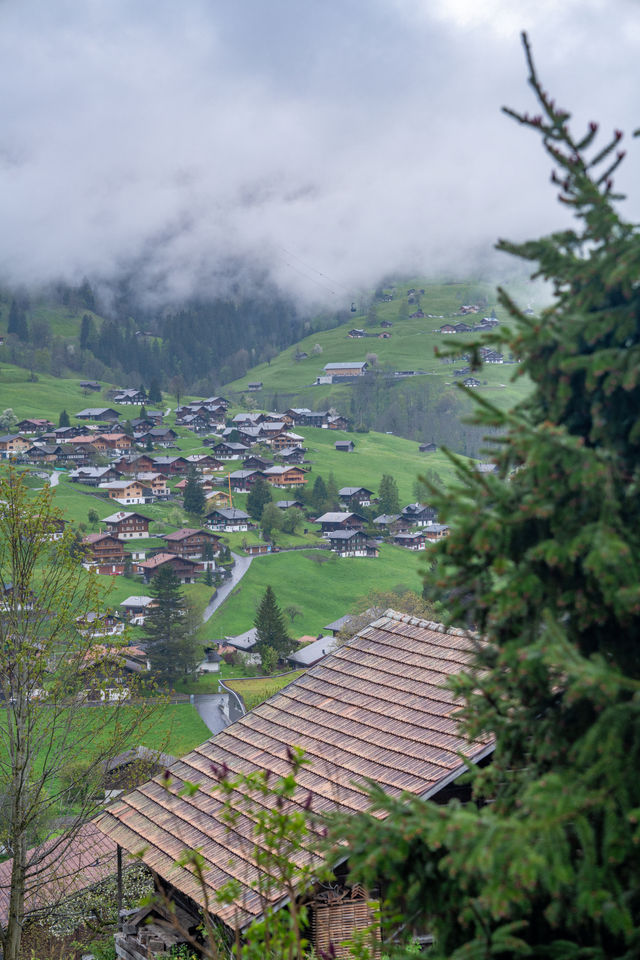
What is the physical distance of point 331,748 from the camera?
1371cm

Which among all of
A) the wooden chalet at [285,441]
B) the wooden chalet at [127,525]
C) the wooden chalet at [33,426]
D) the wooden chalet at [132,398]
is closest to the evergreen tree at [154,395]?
the wooden chalet at [132,398]

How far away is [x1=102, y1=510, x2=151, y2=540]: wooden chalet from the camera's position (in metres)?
104

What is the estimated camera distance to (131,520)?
105 m

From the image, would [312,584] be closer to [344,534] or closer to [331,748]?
[344,534]

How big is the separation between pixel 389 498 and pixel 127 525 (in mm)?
34577

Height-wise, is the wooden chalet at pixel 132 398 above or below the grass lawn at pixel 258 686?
above

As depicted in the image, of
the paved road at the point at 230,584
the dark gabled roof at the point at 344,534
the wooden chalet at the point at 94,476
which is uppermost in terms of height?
the wooden chalet at the point at 94,476

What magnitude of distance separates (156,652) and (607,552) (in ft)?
229

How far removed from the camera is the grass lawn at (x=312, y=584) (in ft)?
277

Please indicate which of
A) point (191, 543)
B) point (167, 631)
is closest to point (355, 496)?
point (191, 543)

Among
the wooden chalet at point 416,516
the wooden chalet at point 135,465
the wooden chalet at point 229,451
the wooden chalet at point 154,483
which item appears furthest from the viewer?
the wooden chalet at point 229,451

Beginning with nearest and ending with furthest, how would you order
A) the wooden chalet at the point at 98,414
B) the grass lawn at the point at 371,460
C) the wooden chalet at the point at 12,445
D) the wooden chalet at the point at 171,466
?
the wooden chalet at the point at 171,466 → the grass lawn at the point at 371,460 → the wooden chalet at the point at 12,445 → the wooden chalet at the point at 98,414

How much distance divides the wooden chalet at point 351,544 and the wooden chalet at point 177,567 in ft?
54.8

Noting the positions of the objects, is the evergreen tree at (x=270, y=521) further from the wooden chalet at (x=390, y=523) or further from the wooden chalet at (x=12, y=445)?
the wooden chalet at (x=12, y=445)
